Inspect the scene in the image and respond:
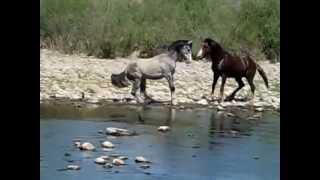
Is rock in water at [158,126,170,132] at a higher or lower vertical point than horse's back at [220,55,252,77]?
lower

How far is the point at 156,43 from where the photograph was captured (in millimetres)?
1722

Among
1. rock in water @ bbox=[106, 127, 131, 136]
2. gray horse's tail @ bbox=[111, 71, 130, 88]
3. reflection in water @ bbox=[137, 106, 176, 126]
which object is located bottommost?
rock in water @ bbox=[106, 127, 131, 136]

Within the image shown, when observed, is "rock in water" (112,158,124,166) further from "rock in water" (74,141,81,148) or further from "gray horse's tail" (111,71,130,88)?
"gray horse's tail" (111,71,130,88)

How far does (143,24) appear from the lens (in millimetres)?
1718

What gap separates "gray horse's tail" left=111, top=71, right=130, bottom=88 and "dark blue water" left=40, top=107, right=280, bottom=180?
66mm

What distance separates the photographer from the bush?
171 cm

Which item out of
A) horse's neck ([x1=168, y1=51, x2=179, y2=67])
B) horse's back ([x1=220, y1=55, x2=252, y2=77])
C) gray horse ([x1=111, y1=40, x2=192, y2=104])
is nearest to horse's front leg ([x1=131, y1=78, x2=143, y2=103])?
gray horse ([x1=111, y1=40, x2=192, y2=104])

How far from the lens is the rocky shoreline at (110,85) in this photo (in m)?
1.71

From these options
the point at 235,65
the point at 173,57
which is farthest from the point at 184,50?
the point at 235,65

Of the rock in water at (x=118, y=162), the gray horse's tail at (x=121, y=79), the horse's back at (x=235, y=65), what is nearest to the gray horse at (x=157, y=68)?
the gray horse's tail at (x=121, y=79)

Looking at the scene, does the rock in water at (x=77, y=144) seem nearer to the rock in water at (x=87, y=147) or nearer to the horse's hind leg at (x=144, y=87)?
the rock in water at (x=87, y=147)

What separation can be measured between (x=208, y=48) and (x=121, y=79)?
0.25m

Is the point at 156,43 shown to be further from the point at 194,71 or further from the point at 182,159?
the point at 182,159
